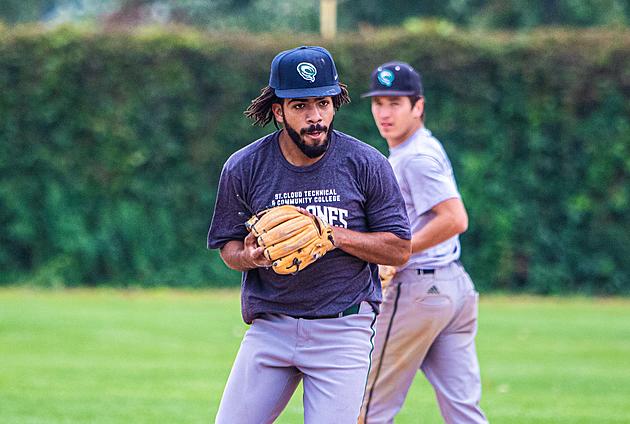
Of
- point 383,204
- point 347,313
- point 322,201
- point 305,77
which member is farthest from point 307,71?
point 347,313

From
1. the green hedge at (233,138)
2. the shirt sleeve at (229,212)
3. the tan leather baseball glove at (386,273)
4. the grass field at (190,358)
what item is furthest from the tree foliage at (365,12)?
the shirt sleeve at (229,212)

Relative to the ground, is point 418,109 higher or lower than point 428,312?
higher

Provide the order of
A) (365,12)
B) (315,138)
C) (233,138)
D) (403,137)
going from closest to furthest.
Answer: (315,138), (403,137), (233,138), (365,12)

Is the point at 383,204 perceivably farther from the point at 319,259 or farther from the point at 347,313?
the point at 347,313

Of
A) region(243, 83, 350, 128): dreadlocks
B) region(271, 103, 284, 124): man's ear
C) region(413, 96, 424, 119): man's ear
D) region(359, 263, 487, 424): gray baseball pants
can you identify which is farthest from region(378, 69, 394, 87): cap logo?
region(271, 103, 284, 124): man's ear

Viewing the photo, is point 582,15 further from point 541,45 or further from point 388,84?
point 388,84

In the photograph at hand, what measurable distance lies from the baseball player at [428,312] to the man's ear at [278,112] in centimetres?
162

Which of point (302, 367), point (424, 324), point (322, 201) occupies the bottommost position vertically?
point (424, 324)

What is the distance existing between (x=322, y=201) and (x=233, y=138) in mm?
14513

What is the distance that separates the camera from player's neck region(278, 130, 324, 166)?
5242 mm

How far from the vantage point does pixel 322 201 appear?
5.22 meters

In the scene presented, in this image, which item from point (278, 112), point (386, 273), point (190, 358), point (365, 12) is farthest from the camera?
point (365, 12)

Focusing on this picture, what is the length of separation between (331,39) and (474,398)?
522 inches

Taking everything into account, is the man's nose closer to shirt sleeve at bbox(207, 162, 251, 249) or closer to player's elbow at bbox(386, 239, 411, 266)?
shirt sleeve at bbox(207, 162, 251, 249)
